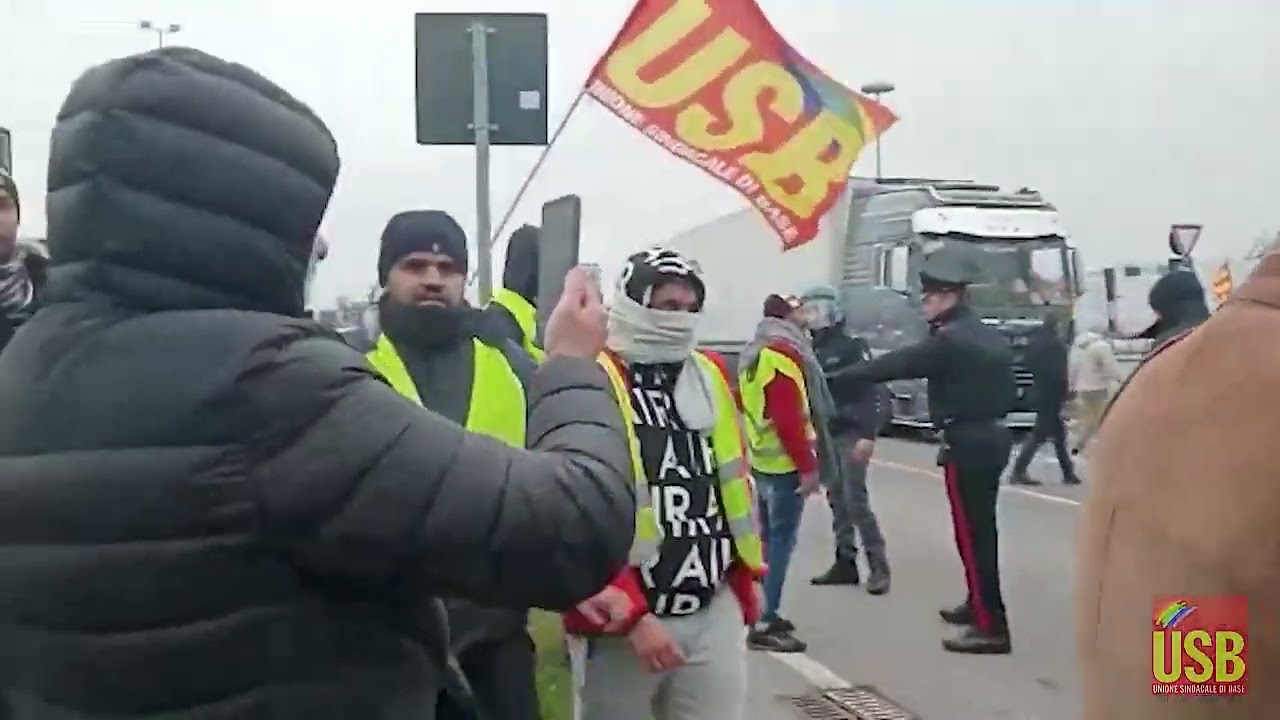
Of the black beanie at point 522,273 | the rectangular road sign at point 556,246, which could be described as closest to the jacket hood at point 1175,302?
the black beanie at point 522,273

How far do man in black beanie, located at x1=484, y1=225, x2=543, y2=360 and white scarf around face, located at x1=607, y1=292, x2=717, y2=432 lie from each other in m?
1.41

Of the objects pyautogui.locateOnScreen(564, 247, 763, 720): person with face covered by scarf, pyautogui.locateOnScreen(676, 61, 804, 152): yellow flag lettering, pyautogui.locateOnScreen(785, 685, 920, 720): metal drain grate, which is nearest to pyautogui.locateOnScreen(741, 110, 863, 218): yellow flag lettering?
pyautogui.locateOnScreen(676, 61, 804, 152): yellow flag lettering

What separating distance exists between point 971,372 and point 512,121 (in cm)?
265

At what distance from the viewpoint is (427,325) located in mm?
3885

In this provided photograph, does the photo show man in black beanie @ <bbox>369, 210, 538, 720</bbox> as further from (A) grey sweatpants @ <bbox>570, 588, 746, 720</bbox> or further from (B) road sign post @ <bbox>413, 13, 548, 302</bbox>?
(B) road sign post @ <bbox>413, 13, 548, 302</bbox>

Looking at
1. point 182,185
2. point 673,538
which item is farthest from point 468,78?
point 182,185

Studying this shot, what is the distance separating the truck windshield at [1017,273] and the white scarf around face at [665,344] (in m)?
17.5

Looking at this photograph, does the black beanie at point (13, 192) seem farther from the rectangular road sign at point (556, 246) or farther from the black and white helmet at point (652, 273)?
the rectangular road sign at point (556, 246)

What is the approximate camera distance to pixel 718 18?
6262mm

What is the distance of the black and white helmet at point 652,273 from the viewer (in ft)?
13.5

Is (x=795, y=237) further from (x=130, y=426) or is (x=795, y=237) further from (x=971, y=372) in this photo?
(x=130, y=426)

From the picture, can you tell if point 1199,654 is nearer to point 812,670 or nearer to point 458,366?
point 458,366

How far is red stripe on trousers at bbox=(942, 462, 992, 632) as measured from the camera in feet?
24.5

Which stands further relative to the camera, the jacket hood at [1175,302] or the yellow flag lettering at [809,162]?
the jacket hood at [1175,302]
